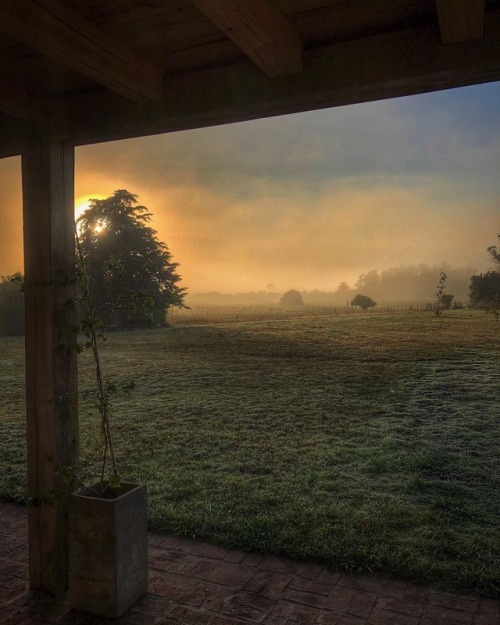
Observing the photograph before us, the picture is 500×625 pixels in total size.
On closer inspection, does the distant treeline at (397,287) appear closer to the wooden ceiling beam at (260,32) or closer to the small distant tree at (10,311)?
the small distant tree at (10,311)

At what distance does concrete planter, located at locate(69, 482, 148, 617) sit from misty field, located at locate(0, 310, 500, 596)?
0.36 m

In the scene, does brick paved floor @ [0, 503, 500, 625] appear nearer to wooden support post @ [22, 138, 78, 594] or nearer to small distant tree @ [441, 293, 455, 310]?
wooden support post @ [22, 138, 78, 594]

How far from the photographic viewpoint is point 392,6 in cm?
160

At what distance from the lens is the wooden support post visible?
225cm

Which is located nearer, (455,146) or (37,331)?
(37,331)

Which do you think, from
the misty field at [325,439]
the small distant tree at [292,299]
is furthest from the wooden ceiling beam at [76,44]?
the small distant tree at [292,299]

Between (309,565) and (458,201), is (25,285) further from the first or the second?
(458,201)

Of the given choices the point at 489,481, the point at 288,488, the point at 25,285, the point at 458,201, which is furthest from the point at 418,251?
the point at 25,285

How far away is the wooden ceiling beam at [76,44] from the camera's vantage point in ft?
5.03

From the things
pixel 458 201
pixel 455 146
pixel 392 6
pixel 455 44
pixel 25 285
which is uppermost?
pixel 455 146

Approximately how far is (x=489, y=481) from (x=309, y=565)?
2.13 m

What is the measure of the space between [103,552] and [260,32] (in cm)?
210

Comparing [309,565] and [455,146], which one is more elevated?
[455,146]

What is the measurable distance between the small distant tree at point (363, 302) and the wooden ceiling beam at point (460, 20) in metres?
10.8
